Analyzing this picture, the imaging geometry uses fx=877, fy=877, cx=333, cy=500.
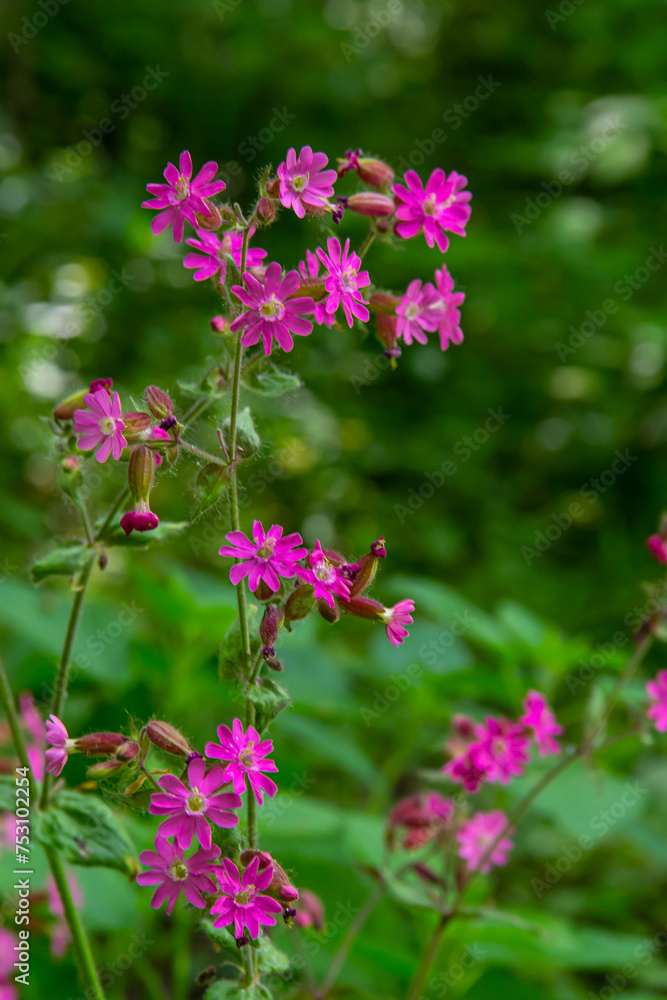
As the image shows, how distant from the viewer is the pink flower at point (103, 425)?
2.15ft

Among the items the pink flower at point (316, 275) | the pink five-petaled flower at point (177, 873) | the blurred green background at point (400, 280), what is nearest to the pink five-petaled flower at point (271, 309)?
the pink flower at point (316, 275)

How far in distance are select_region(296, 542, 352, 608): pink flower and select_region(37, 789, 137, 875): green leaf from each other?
33cm

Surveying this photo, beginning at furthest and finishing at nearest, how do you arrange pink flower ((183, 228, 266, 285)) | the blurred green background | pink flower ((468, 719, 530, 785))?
the blurred green background
pink flower ((468, 719, 530, 785))
pink flower ((183, 228, 266, 285))

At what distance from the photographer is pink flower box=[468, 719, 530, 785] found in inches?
37.6

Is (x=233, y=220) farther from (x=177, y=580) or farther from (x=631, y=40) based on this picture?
(x=631, y=40)

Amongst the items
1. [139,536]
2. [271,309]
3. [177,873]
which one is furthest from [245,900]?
[271,309]

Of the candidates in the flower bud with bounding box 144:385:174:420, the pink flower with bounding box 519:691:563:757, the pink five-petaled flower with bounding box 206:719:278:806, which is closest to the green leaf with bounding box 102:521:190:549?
the flower bud with bounding box 144:385:174:420

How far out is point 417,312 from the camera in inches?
31.7

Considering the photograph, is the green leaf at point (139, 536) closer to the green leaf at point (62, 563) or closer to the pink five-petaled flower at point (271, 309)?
the green leaf at point (62, 563)

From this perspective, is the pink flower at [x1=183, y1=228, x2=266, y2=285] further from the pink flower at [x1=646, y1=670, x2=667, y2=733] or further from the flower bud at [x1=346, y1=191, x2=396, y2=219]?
the pink flower at [x1=646, y1=670, x2=667, y2=733]

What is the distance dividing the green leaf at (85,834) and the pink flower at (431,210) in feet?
1.97

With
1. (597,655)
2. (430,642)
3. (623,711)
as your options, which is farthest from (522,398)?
(597,655)

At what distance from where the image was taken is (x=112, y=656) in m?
1.79

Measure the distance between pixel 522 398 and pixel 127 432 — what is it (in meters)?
2.73
